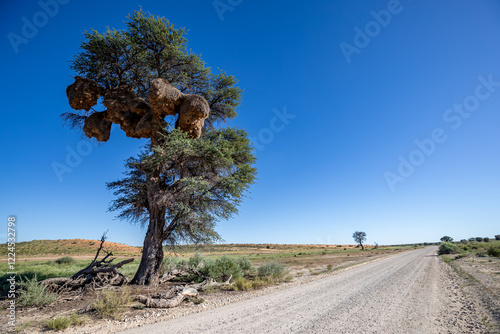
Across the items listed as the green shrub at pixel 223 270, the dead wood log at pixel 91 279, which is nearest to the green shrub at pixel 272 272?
the green shrub at pixel 223 270

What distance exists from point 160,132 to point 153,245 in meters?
6.13

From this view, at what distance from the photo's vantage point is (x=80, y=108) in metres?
12.4

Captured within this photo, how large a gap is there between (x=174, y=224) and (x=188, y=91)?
27.9 feet

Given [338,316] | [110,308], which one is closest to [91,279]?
[110,308]

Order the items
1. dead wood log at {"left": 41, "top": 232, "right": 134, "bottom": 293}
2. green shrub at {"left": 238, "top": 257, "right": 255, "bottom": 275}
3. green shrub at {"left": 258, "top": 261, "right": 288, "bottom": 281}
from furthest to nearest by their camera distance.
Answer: green shrub at {"left": 238, "top": 257, "right": 255, "bottom": 275} → green shrub at {"left": 258, "top": 261, "right": 288, "bottom": 281} → dead wood log at {"left": 41, "top": 232, "right": 134, "bottom": 293}

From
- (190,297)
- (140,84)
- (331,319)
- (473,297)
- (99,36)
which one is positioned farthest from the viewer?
(140,84)

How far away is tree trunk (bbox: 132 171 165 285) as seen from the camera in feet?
36.9

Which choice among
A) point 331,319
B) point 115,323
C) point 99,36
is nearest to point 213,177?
point 115,323

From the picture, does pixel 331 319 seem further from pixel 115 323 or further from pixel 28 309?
pixel 28 309

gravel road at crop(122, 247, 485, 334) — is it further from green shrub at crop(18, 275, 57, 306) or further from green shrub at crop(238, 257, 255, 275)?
green shrub at crop(238, 257, 255, 275)

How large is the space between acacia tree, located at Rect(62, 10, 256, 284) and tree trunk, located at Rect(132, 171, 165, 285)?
49mm

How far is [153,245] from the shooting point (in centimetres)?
1160

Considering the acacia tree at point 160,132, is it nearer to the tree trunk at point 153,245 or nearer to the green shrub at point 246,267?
the tree trunk at point 153,245

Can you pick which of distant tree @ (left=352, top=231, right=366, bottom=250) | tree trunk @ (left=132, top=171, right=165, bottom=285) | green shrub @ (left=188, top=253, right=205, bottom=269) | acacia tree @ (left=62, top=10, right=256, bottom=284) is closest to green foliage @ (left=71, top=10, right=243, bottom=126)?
acacia tree @ (left=62, top=10, right=256, bottom=284)
